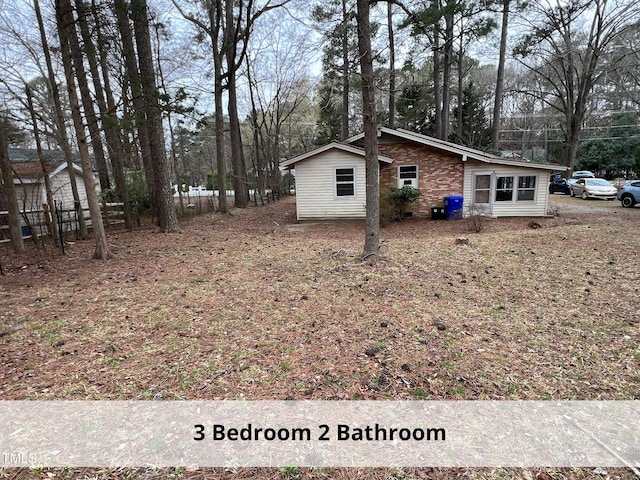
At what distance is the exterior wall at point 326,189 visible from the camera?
12633 millimetres

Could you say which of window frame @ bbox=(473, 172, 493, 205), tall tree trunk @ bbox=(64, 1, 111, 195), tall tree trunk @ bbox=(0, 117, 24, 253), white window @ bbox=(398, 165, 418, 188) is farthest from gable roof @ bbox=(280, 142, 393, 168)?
tall tree trunk @ bbox=(0, 117, 24, 253)

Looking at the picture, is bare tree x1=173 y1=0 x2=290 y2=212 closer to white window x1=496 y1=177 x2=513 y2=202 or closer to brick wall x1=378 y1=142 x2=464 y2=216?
brick wall x1=378 y1=142 x2=464 y2=216

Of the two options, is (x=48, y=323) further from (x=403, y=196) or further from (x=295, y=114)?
(x=295, y=114)

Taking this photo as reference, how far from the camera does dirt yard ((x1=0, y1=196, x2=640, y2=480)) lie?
2559mm

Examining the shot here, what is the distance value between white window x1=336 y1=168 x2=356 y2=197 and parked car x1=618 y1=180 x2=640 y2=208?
507 inches

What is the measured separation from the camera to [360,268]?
18.2ft

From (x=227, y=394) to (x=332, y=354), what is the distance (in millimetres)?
1034

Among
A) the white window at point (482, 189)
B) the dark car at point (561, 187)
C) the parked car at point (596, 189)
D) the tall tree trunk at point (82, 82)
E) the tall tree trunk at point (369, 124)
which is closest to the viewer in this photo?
the tall tree trunk at point (369, 124)

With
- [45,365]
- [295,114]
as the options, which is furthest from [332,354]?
[295,114]

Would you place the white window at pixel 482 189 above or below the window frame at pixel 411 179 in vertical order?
below

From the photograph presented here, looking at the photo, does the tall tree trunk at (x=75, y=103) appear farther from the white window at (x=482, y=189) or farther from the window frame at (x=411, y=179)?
the white window at (x=482, y=189)

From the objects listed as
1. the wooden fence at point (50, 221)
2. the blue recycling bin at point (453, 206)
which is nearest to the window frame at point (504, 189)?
the blue recycling bin at point (453, 206)

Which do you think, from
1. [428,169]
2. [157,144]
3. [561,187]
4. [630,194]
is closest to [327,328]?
[157,144]

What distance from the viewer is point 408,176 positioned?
508 inches
